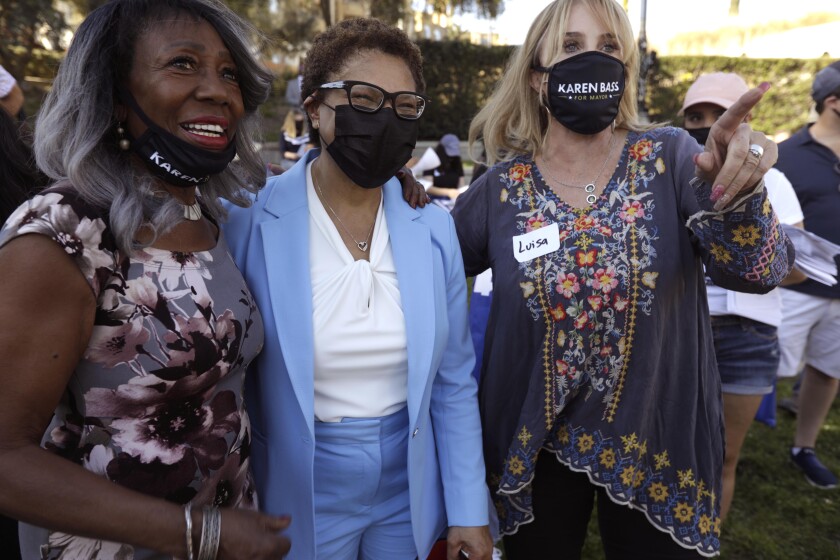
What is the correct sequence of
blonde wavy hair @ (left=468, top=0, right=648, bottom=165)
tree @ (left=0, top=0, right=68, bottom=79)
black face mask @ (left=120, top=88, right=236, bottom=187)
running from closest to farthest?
black face mask @ (left=120, top=88, right=236, bottom=187), blonde wavy hair @ (left=468, top=0, right=648, bottom=165), tree @ (left=0, top=0, right=68, bottom=79)

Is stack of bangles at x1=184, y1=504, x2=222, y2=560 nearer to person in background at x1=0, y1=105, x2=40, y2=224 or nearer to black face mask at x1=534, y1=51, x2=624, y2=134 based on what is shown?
person in background at x1=0, y1=105, x2=40, y2=224

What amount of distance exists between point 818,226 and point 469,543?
3.11m

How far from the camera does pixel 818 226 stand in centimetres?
378

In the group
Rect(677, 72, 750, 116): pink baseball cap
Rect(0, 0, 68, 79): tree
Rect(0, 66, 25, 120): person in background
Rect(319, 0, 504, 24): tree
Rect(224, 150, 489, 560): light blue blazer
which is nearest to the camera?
Rect(224, 150, 489, 560): light blue blazer

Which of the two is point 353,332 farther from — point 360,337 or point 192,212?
point 192,212

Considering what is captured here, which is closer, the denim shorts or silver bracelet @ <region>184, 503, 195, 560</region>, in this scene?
silver bracelet @ <region>184, 503, 195, 560</region>

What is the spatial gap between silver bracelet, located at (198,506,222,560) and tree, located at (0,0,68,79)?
14.8 meters

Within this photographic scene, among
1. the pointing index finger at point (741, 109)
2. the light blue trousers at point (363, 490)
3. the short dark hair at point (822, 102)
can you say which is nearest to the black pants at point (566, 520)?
the light blue trousers at point (363, 490)

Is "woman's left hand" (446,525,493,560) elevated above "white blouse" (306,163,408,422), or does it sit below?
below

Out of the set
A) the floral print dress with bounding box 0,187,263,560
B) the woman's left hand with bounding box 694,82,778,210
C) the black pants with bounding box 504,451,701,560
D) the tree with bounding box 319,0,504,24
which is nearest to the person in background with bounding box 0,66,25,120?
the floral print dress with bounding box 0,187,263,560

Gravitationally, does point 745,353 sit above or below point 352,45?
below

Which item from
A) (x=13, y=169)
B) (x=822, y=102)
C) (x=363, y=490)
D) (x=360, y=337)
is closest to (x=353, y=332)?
(x=360, y=337)

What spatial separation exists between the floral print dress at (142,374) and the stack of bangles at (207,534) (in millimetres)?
177

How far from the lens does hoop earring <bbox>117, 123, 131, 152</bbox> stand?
1.43 meters
